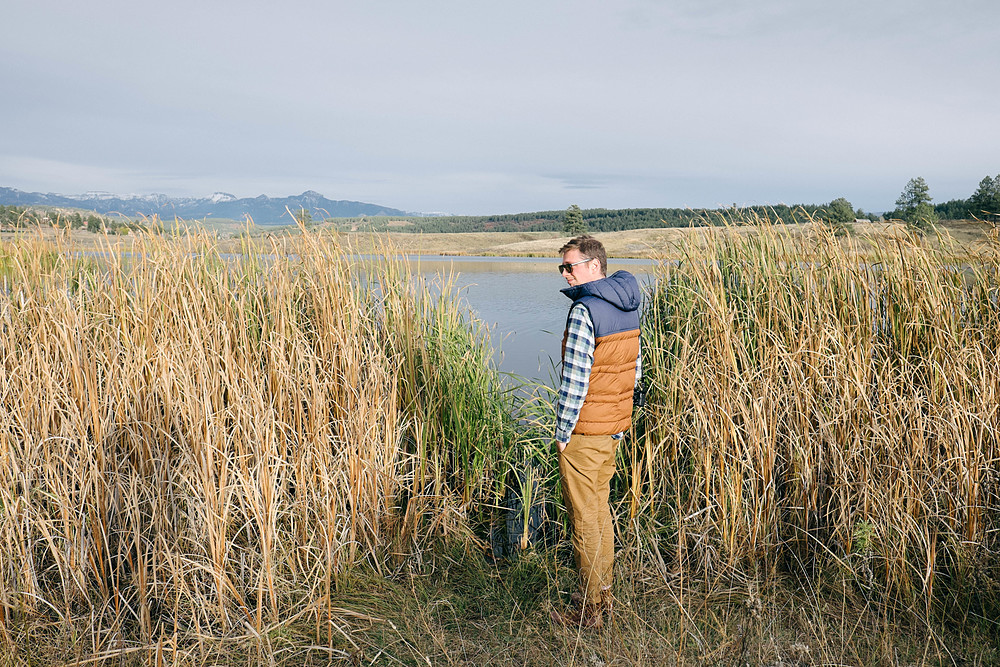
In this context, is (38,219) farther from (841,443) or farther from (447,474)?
(841,443)

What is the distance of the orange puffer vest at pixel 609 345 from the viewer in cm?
320

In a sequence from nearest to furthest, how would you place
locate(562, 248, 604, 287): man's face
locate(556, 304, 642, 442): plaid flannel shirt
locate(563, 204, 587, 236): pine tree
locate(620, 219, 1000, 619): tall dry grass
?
locate(556, 304, 642, 442): plaid flannel shirt
locate(562, 248, 604, 287): man's face
locate(620, 219, 1000, 619): tall dry grass
locate(563, 204, 587, 236): pine tree

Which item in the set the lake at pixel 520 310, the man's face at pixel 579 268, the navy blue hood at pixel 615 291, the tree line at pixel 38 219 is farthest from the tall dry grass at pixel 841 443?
the tree line at pixel 38 219

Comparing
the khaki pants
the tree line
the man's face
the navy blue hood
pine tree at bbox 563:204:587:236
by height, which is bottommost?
the khaki pants

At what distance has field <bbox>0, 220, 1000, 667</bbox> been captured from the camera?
307 centimetres

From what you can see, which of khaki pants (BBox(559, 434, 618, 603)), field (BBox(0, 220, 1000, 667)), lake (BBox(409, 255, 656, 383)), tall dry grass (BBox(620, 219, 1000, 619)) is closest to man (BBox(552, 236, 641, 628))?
khaki pants (BBox(559, 434, 618, 603))

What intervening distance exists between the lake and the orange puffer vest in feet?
4.02

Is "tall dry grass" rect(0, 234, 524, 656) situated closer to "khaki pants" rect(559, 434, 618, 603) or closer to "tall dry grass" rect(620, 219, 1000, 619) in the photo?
A: "khaki pants" rect(559, 434, 618, 603)

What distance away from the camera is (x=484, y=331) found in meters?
5.55

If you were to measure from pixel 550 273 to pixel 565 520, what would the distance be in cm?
2118

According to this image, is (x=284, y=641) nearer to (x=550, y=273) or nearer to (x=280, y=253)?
(x=280, y=253)

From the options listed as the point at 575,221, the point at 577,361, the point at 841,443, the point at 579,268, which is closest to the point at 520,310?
the point at 841,443

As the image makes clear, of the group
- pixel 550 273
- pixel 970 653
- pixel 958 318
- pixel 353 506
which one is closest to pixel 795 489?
pixel 970 653

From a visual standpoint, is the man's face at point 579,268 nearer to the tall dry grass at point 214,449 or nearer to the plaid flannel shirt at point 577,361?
the plaid flannel shirt at point 577,361
